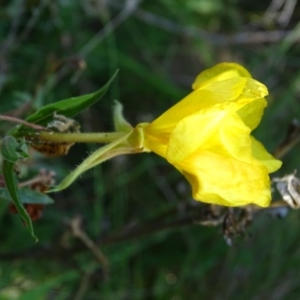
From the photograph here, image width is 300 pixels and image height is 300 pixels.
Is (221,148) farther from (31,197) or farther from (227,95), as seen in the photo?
(31,197)

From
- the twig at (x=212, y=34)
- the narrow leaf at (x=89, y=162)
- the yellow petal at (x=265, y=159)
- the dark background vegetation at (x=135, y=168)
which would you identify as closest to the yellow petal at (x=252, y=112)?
the yellow petal at (x=265, y=159)

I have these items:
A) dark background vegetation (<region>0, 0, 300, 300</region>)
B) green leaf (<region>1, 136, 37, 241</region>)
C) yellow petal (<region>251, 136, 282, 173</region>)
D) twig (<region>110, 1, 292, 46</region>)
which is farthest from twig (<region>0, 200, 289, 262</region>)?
twig (<region>110, 1, 292, 46</region>)

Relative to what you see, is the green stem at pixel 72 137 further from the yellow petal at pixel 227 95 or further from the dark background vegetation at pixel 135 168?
the dark background vegetation at pixel 135 168

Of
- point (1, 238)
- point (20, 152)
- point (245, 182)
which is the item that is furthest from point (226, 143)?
point (1, 238)

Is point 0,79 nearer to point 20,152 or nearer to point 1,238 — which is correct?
point 1,238

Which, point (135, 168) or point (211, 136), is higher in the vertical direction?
point (211, 136)

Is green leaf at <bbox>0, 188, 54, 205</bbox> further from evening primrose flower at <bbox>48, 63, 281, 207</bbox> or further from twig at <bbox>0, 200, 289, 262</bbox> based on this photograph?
twig at <bbox>0, 200, 289, 262</bbox>

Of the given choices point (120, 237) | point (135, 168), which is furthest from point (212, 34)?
point (120, 237)
